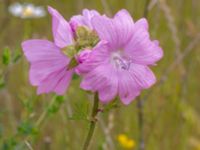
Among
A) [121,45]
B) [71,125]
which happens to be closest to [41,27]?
[71,125]

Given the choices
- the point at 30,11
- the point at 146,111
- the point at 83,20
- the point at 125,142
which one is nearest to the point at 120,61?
the point at 83,20

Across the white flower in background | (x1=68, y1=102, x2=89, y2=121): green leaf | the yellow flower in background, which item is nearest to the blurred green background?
the yellow flower in background

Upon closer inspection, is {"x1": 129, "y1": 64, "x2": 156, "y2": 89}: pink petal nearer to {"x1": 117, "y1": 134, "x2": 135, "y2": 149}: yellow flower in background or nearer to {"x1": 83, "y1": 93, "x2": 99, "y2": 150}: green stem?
{"x1": 83, "y1": 93, "x2": 99, "y2": 150}: green stem

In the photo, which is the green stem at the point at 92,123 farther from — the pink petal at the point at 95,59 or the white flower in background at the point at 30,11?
the white flower in background at the point at 30,11

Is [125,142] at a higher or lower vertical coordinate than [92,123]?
lower

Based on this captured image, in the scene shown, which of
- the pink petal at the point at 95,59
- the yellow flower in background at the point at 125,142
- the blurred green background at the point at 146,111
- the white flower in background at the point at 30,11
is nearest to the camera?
the pink petal at the point at 95,59

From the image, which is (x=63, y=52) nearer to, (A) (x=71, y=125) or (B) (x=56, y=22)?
(B) (x=56, y=22)

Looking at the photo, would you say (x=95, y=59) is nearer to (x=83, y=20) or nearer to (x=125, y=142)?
(x=83, y=20)

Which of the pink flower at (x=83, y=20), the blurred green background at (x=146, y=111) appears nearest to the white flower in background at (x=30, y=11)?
the blurred green background at (x=146, y=111)
